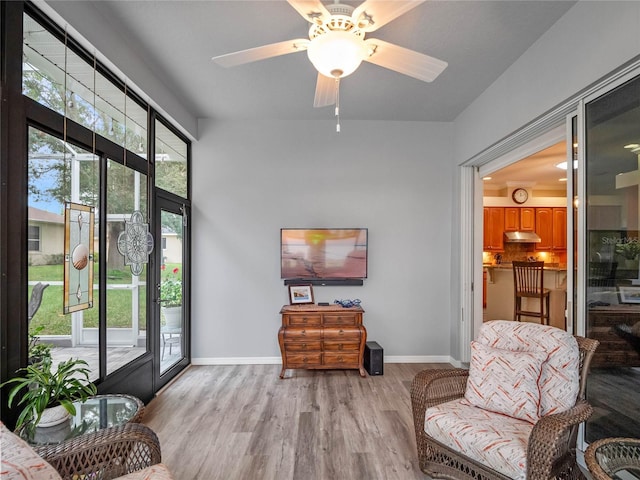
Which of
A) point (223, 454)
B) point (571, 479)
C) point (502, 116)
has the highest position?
point (502, 116)

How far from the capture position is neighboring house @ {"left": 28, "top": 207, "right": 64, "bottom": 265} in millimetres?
1886

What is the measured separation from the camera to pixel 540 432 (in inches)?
62.1

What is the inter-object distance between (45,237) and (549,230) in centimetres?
869

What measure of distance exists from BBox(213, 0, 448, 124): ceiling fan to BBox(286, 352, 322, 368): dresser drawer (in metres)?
2.83

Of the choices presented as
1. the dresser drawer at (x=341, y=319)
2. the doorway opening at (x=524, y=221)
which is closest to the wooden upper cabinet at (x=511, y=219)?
the doorway opening at (x=524, y=221)

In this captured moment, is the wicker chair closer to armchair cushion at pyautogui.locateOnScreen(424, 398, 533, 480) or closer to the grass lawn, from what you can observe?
armchair cushion at pyautogui.locateOnScreen(424, 398, 533, 480)

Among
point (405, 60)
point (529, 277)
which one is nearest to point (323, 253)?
point (405, 60)

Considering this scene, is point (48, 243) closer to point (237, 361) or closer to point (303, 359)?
point (303, 359)

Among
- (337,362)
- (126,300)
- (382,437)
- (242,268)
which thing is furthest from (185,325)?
(382,437)

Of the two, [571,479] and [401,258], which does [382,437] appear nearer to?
[571,479]

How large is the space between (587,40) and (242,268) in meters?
3.68

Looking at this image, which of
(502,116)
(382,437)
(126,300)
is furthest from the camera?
(502,116)

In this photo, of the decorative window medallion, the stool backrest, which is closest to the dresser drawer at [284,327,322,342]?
the decorative window medallion

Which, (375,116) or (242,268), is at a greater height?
(375,116)
